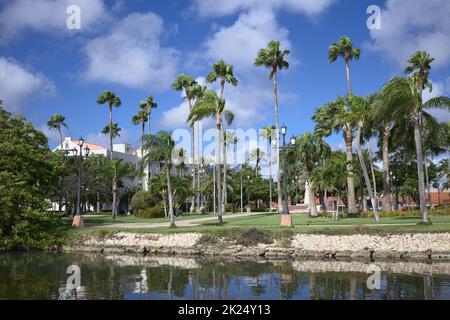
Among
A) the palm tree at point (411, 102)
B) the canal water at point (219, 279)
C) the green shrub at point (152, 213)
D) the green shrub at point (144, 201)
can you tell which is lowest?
the canal water at point (219, 279)

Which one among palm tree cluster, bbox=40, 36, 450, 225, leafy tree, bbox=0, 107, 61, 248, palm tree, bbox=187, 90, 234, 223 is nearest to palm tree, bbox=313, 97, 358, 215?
palm tree cluster, bbox=40, 36, 450, 225

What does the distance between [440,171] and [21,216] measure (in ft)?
203

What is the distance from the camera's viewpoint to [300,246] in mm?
22375

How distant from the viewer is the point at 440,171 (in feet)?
219

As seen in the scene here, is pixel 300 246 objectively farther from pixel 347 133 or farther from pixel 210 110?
pixel 347 133

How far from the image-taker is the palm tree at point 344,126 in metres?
33.4

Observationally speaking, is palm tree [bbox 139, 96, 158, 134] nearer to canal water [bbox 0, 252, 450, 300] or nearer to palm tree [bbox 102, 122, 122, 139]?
palm tree [bbox 102, 122, 122, 139]

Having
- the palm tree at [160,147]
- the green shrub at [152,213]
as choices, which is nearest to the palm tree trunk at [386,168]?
the palm tree at [160,147]

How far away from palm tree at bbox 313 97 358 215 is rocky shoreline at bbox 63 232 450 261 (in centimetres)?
1276

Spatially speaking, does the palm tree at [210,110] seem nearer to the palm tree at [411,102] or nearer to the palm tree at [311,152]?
the palm tree at [311,152]

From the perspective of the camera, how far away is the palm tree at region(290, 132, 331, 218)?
39.2 meters

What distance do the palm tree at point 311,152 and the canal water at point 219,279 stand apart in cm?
1945

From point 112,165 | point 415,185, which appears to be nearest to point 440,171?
point 415,185

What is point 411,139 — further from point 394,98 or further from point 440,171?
point 440,171
